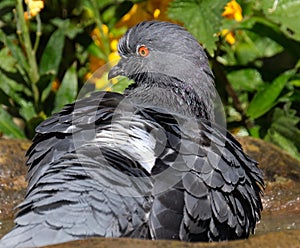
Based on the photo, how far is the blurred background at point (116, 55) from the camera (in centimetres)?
645

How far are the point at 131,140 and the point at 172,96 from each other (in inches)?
33.3

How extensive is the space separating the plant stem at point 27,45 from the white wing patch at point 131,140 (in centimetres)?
256

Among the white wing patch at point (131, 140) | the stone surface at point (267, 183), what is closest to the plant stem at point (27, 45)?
the stone surface at point (267, 183)

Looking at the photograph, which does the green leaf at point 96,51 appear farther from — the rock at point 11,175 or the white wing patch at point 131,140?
the white wing patch at point 131,140

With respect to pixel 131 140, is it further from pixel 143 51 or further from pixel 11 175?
pixel 11 175

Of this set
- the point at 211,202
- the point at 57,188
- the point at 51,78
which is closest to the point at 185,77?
the point at 211,202

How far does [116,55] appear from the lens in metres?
6.71

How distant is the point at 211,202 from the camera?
3980 mm

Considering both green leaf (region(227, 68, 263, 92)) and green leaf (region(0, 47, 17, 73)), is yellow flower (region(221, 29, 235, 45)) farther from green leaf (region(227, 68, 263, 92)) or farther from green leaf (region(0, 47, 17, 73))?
green leaf (region(0, 47, 17, 73))

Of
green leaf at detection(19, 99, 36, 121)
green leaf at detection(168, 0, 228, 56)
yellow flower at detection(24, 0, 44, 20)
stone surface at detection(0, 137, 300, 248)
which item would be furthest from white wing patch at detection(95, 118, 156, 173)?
green leaf at detection(19, 99, 36, 121)

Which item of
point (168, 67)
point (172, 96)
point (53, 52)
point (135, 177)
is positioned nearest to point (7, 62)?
point (53, 52)

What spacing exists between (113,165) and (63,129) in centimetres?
49

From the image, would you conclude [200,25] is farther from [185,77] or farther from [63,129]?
[63,129]

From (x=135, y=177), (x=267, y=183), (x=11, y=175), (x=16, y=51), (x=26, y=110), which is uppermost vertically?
(x=135, y=177)
